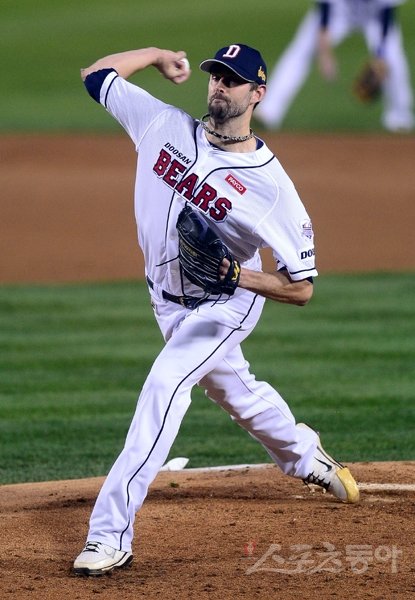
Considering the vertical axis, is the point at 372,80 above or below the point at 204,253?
below

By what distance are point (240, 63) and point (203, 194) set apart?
541mm

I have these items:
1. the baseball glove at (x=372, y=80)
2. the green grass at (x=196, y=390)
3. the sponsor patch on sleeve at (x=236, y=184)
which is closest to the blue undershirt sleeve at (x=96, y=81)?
the sponsor patch on sleeve at (x=236, y=184)

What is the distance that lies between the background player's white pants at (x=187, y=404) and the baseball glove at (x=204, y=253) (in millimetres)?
287

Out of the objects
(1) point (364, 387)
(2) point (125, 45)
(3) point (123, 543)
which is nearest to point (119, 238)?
(1) point (364, 387)

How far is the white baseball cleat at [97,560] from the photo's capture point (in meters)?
4.60

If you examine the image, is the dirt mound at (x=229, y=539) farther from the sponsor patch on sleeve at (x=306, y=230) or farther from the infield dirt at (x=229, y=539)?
the sponsor patch on sleeve at (x=306, y=230)

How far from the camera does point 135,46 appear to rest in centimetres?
2772

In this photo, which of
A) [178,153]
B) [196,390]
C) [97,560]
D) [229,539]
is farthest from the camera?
[196,390]

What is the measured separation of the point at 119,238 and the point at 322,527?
27.7 feet

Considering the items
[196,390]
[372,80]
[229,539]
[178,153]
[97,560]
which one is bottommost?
[372,80]

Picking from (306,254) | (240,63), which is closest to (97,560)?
(306,254)

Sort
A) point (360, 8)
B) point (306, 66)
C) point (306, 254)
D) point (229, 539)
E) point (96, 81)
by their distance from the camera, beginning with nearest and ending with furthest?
point (306, 254) < point (229, 539) < point (96, 81) < point (360, 8) < point (306, 66)

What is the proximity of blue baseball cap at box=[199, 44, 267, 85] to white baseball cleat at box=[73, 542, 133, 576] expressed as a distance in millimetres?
1918

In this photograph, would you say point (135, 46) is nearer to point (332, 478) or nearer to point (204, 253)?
point (332, 478)
